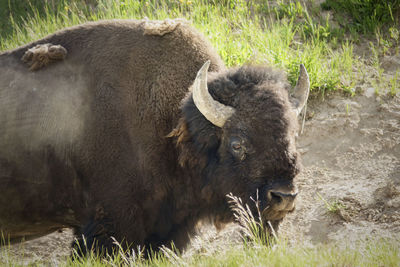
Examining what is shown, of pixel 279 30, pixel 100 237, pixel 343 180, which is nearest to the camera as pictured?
pixel 100 237

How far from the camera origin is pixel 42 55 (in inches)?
191

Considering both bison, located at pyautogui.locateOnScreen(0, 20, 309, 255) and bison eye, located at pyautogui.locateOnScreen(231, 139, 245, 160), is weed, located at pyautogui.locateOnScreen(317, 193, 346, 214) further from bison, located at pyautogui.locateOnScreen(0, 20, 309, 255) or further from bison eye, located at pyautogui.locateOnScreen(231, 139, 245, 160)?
bison eye, located at pyautogui.locateOnScreen(231, 139, 245, 160)

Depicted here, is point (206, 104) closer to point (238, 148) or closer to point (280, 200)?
point (238, 148)

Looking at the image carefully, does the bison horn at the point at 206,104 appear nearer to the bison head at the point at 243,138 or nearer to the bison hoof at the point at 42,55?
the bison head at the point at 243,138

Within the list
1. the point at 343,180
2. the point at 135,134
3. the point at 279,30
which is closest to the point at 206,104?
the point at 135,134

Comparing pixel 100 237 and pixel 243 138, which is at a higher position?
pixel 243 138

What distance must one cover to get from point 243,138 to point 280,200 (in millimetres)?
578

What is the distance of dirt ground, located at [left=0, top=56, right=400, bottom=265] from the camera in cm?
542

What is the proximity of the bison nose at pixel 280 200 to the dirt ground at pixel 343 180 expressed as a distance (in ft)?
3.35

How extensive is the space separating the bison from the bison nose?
17 mm

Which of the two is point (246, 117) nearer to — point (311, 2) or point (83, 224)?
point (83, 224)

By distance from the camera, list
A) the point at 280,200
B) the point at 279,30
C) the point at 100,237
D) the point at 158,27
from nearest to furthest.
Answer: the point at 280,200 → the point at 100,237 → the point at 158,27 → the point at 279,30

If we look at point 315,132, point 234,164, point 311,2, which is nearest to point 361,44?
point 311,2

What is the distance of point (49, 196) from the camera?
4.75 metres
